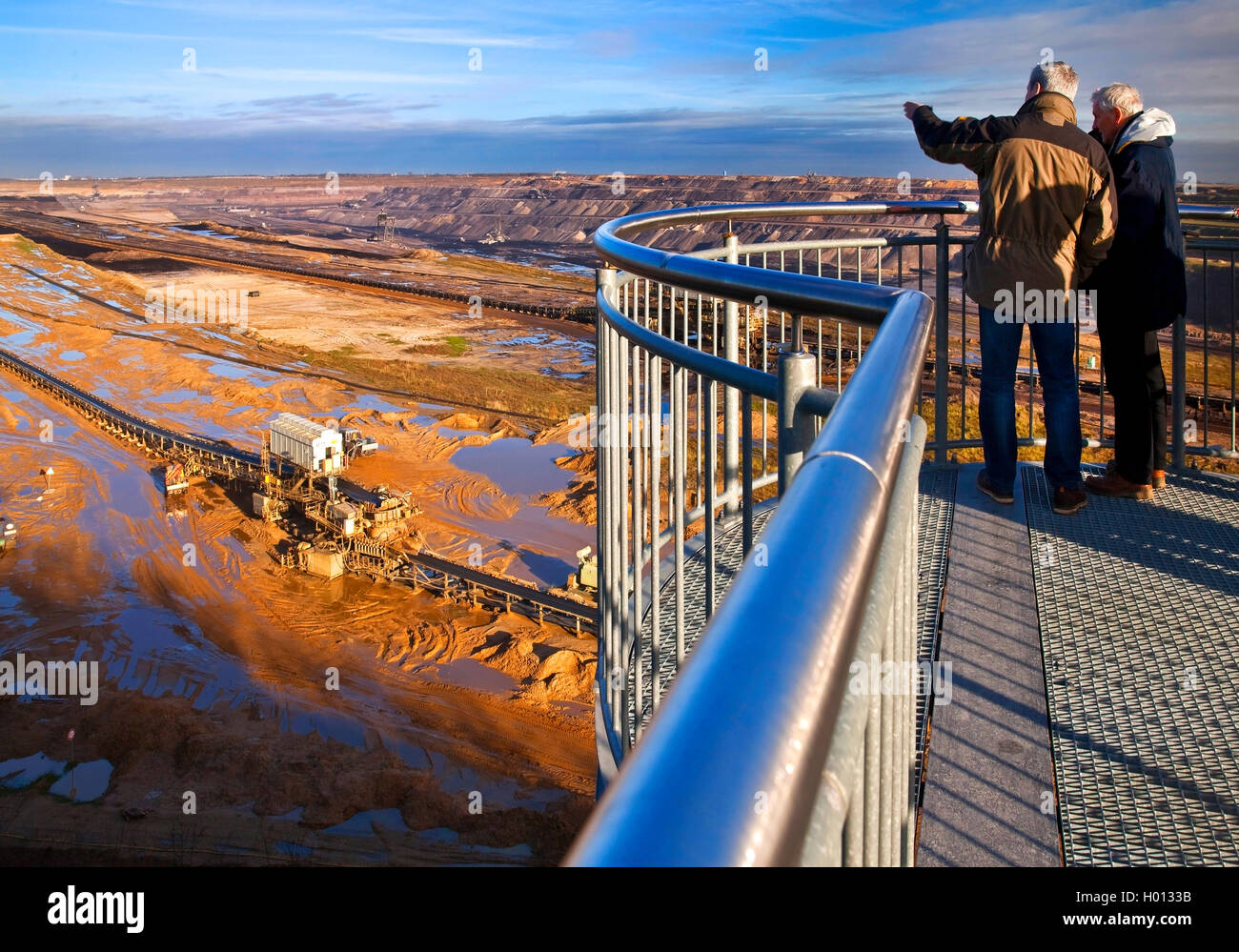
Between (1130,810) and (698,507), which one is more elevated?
(698,507)

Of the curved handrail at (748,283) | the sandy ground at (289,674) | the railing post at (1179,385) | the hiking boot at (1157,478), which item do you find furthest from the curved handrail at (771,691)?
the sandy ground at (289,674)

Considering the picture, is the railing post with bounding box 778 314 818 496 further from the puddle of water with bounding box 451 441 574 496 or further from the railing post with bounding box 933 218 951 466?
the puddle of water with bounding box 451 441 574 496

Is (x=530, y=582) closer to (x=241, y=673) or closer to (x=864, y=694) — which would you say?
(x=241, y=673)

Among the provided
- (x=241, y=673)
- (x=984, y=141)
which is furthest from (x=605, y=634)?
(x=241, y=673)

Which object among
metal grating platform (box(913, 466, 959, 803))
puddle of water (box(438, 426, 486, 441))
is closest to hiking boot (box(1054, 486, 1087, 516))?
metal grating platform (box(913, 466, 959, 803))

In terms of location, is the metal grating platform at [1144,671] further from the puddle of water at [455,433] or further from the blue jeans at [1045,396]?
the puddle of water at [455,433]
